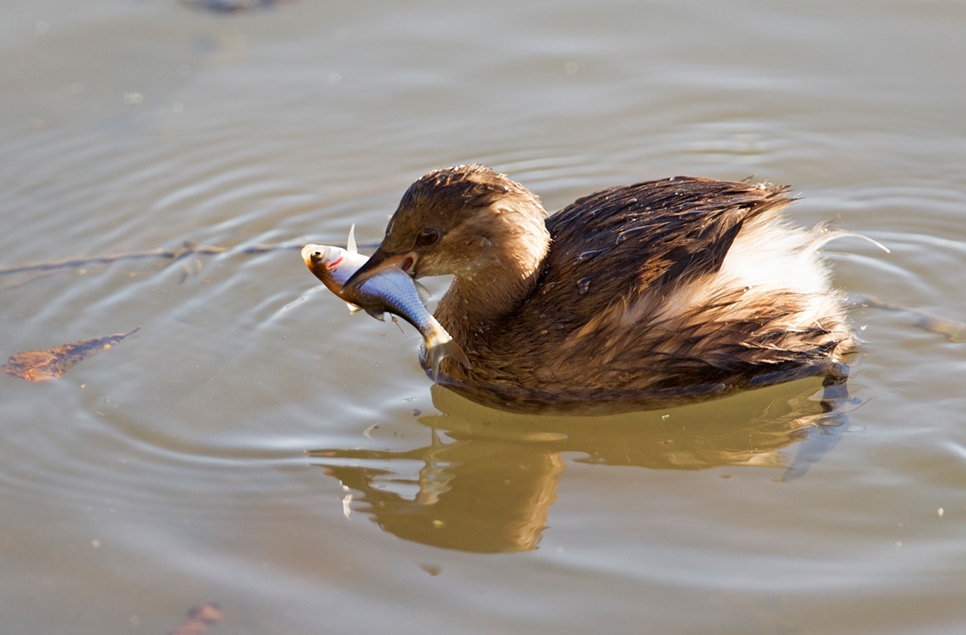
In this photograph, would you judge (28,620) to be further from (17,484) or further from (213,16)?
(213,16)

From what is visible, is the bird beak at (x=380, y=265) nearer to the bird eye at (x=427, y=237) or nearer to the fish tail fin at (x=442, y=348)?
the bird eye at (x=427, y=237)

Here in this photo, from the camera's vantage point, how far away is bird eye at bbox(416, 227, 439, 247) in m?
4.80

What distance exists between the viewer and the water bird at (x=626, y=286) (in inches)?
184

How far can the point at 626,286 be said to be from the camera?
4.62m

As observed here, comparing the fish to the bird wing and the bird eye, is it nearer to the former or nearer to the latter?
the bird eye

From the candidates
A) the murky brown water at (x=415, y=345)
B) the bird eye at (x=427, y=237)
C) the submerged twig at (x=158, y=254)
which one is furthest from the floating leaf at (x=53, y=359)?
the bird eye at (x=427, y=237)

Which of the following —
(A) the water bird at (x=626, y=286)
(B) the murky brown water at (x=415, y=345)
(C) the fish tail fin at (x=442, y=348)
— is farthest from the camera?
(A) the water bird at (x=626, y=286)

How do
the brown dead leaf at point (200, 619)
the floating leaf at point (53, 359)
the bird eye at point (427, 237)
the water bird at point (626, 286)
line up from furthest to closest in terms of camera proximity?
the floating leaf at point (53, 359) → the bird eye at point (427, 237) → the water bird at point (626, 286) → the brown dead leaf at point (200, 619)

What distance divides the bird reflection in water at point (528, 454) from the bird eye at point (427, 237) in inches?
28.3

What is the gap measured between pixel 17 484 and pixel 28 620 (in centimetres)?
78

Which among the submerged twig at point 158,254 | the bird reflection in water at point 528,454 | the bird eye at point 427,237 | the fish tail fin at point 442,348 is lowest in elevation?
the bird reflection in water at point 528,454

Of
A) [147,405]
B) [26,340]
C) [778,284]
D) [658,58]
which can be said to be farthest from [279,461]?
[658,58]

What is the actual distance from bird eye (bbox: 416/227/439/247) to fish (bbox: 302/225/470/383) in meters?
0.15

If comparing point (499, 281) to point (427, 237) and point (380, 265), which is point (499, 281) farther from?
point (380, 265)
